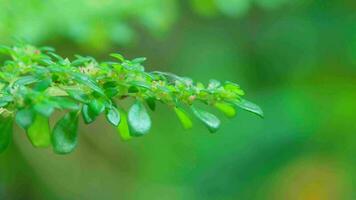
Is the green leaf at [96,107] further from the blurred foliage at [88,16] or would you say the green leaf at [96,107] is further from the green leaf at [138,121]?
the blurred foliage at [88,16]

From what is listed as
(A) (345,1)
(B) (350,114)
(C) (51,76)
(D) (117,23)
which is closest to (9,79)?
(C) (51,76)

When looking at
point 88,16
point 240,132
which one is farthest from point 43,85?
point 240,132

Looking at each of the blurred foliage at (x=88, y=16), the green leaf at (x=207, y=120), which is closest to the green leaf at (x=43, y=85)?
the green leaf at (x=207, y=120)

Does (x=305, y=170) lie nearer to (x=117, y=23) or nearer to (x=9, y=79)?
(x=117, y=23)

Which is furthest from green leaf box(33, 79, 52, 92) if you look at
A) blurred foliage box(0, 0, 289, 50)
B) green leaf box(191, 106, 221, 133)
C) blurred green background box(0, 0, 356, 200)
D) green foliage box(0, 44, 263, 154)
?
blurred green background box(0, 0, 356, 200)

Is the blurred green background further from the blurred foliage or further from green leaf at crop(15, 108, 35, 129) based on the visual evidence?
green leaf at crop(15, 108, 35, 129)

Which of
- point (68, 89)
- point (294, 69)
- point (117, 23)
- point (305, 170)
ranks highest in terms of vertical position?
point (294, 69)
